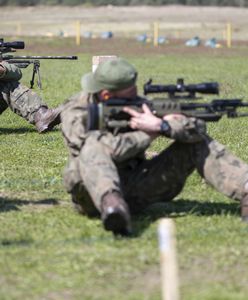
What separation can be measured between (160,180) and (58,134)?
21.3 feet

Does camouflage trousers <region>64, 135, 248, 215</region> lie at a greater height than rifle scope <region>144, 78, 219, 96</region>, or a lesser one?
lesser

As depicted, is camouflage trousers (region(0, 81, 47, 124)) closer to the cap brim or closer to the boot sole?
the cap brim

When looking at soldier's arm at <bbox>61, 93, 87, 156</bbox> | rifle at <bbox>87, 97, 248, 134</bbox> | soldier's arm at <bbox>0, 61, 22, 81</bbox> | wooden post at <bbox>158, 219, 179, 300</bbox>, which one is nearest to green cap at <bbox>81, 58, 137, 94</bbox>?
rifle at <bbox>87, 97, 248, 134</bbox>

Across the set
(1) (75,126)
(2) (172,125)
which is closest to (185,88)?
(2) (172,125)

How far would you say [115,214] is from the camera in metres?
7.19

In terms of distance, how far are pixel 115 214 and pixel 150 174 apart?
3.55 ft

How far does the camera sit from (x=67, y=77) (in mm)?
28422

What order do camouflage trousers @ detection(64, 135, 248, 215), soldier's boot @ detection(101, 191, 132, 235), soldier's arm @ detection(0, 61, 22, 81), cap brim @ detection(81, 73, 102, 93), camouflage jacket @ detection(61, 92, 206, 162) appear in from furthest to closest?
soldier's arm @ detection(0, 61, 22, 81) → cap brim @ detection(81, 73, 102, 93) → camouflage jacket @ detection(61, 92, 206, 162) → camouflage trousers @ detection(64, 135, 248, 215) → soldier's boot @ detection(101, 191, 132, 235)

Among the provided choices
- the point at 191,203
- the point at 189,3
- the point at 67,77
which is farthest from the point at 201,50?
the point at 189,3

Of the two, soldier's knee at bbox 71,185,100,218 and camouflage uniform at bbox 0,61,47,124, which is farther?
camouflage uniform at bbox 0,61,47,124

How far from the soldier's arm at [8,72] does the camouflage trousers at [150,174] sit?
605 cm

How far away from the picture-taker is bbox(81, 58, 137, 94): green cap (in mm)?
7699

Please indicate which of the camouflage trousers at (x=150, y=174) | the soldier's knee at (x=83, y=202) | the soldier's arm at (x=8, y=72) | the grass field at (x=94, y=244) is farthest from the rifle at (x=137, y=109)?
the soldier's arm at (x=8, y=72)

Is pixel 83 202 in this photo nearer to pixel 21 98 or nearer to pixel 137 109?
pixel 137 109
